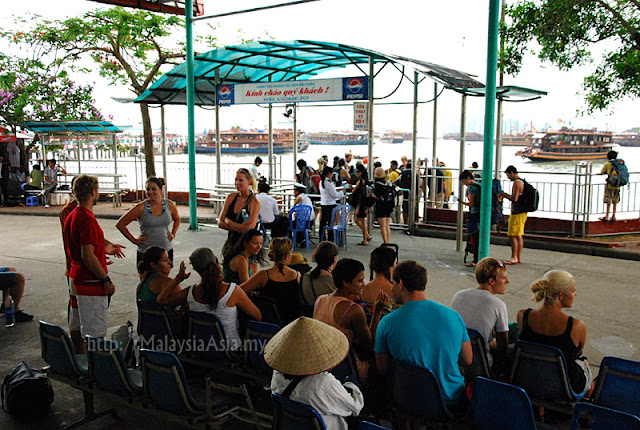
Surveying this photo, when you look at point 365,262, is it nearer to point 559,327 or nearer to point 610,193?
point 610,193

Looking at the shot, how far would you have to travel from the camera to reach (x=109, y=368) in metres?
3.74

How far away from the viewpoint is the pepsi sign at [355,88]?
10.7 m

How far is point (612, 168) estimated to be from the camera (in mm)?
11039

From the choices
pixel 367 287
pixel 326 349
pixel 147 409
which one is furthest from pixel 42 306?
pixel 326 349

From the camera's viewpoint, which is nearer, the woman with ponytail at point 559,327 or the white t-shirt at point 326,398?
the white t-shirt at point 326,398

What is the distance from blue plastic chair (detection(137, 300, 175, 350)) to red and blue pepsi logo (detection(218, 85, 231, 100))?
9075 mm

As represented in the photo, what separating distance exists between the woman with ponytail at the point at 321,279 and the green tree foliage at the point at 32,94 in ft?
54.2

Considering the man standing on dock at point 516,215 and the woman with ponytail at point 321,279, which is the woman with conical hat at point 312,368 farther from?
the man standing on dock at point 516,215

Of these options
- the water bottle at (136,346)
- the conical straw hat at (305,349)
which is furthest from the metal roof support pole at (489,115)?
the conical straw hat at (305,349)

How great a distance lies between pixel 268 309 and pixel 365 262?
194 inches

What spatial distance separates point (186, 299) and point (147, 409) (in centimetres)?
101

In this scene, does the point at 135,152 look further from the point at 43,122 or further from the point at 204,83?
the point at 204,83

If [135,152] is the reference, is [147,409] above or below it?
below

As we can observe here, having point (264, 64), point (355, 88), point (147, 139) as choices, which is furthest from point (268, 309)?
point (147, 139)
